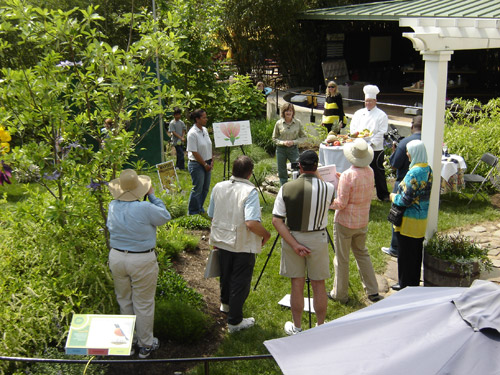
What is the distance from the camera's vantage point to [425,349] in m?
2.57

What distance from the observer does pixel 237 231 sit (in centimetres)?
540

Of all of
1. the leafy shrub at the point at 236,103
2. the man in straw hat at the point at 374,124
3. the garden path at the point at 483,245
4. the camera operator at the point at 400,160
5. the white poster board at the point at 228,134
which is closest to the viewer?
the garden path at the point at 483,245

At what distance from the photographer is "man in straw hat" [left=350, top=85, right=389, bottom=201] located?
911 centimetres

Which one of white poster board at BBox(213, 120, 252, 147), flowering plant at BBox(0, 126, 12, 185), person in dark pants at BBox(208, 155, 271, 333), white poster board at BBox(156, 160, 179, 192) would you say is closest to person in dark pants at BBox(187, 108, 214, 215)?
white poster board at BBox(156, 160, 179, 192)

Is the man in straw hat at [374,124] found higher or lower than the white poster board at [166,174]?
higher

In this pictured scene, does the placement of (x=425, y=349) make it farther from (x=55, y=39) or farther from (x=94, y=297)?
(x=55, y=39)

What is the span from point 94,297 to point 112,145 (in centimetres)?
152

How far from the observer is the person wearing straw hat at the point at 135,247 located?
4.88 m

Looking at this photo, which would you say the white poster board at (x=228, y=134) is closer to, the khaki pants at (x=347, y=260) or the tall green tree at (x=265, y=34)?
the khaki pants at (x=347, y=260)

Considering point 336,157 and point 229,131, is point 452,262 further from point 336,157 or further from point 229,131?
point 229,131

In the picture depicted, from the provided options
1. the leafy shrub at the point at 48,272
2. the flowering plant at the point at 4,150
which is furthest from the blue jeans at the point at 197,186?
the flowering plant at the point at 4,150

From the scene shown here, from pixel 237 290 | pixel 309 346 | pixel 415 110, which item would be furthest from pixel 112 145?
pixel 415 110

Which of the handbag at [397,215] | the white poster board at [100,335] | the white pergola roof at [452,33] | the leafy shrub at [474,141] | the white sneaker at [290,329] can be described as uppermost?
the white pergola roof at [452,33]

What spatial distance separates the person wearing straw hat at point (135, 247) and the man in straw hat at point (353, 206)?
2055 mm
